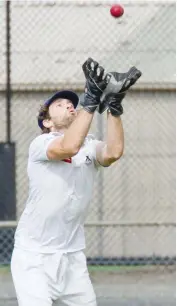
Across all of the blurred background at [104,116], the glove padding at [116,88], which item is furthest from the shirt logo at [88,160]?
the blurred background at [104,116]

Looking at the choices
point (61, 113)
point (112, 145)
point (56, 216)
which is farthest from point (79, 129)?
point (56, 216)

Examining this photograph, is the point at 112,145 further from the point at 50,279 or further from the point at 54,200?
the point at 50,279

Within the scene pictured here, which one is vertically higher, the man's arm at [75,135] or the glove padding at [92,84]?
the glove padding at [92,84]

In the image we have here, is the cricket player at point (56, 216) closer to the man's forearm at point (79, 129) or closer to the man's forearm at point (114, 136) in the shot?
the man's forearm at point (114, 136)

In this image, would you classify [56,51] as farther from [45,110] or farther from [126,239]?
[45,110]

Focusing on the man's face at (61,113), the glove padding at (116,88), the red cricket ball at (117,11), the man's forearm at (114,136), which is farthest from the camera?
the red cricket ball at (117,11)

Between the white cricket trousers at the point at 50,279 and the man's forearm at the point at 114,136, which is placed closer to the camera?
the man's forearm at the point at 114,136

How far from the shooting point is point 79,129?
4.27m

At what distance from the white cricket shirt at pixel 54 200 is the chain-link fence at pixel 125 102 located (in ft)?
10.3

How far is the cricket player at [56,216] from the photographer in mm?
4625

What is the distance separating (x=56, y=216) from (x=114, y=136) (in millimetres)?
548

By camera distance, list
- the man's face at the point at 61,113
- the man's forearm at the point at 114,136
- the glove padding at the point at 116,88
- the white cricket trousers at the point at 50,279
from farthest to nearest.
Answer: the man's face at the point at 61,113 → the white cricket trousers at the point at 50,279 → the man's forearm at the point at 114,136 → the glove padding at the point at 116,88

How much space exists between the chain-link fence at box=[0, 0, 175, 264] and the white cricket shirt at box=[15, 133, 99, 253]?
313cm

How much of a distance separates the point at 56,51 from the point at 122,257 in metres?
1.96
